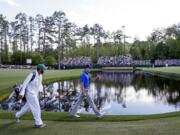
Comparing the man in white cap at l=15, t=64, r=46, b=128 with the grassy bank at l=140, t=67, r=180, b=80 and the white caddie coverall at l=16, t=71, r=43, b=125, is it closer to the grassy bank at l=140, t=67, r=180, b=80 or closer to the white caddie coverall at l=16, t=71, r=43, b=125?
the white caddie coverall at l=16, t=71, r=43, b=125

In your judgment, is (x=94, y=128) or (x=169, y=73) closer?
(x=94, y=128)

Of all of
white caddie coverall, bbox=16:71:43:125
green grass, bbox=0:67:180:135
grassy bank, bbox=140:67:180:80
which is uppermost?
white caddie coverall, bbox=16:71:43:125

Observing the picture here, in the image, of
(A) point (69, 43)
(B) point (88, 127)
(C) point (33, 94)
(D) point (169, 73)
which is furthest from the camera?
(A) point (69, 43)

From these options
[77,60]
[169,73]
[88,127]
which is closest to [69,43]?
[77,60]

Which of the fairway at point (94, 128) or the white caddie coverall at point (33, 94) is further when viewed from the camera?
the white caddie coverall at point (33, 94)

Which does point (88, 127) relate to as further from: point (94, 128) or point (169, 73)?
point (169, 73)

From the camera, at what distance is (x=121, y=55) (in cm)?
12794

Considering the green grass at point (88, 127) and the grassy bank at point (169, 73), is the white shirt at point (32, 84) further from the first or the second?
the grassy bank at point (169, 73)

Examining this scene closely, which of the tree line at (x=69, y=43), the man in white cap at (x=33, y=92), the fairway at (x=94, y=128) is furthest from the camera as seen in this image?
the tree line at (x=69, y=43)

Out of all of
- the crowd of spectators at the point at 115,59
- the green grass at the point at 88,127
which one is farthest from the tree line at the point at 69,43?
the green grass at the point at 88,127

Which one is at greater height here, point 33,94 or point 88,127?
point 33,94

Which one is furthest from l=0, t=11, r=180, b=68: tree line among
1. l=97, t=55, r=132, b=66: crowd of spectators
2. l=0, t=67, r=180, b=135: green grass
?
l=0, t=67, r=180, b=135: green grass

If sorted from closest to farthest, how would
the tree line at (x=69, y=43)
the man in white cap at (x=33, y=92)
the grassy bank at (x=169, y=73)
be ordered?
the man in white cap at (x=33, y=92) → the grassy bank at (x=169, y=73) → the tree line at (x=69, y=43)

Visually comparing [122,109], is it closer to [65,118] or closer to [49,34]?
[65,118]
